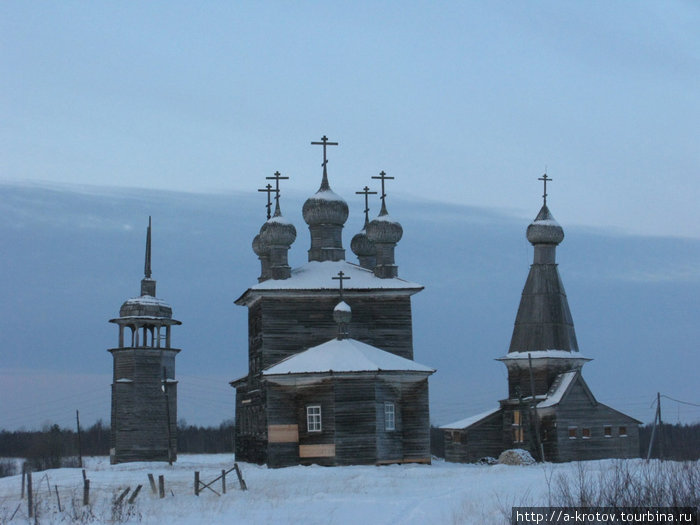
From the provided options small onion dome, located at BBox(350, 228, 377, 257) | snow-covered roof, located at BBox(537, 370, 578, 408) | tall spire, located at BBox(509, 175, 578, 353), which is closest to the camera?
snow-covered roof, located at BBox(537, 370, 578, 408)

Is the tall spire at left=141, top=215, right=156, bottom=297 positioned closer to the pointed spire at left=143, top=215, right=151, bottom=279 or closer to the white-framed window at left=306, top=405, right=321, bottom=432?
the pointed spire at left=143, top=215, right=151, bottom=279

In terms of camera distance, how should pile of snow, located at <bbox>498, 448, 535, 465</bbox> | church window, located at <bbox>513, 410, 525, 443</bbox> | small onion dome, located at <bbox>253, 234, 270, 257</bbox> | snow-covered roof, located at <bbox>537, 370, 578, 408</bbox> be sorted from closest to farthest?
1. pile of snow, located at <bbox>498, 448, 535, 465</bbox>
2. snow-covered roof, located at <bbox>537, 370, 578, 408</bbox>
3. small onion dome, located at <bbox>253, 234, 270, 257</bbox>
4. church window, located at <bbox>513, 410, 525, 443</bbox>

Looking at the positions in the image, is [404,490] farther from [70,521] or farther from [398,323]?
[398,323]

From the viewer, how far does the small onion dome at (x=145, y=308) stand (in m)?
46.0

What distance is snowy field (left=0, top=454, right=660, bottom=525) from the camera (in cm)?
2183

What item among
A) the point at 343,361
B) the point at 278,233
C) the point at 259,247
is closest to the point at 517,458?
the point at 343,361

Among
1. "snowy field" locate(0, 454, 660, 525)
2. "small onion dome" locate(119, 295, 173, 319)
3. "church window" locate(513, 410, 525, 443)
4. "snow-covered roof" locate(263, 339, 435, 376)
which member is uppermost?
"small onion dome" locate(119, 295, 173, 319)

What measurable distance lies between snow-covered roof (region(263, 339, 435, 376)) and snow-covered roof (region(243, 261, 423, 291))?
253cm

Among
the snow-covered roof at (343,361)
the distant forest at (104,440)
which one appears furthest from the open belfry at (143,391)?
the distant forest at (104,440)

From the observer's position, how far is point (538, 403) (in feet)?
145

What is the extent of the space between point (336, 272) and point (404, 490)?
54.4 feet

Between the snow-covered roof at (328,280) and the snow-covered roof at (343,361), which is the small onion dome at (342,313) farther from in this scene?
the snow-covered roof at (328,280)

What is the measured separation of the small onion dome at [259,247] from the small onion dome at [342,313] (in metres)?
5.61

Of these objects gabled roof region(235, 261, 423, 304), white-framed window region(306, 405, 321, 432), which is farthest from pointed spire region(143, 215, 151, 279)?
white-framed window region(306, 405, 321, 432)
